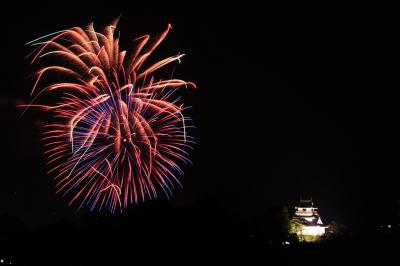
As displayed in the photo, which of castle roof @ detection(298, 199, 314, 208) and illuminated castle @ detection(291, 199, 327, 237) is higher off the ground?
castle roof @ detection(298, 199, 314, 208)

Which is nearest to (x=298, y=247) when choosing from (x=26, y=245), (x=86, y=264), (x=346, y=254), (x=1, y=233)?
(x=346, y=254)

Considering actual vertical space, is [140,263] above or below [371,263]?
below

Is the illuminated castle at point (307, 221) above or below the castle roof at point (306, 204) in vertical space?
below

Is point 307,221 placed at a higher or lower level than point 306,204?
lower

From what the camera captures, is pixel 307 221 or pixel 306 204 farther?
pixel 306 204

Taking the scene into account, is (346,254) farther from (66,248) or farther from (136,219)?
(66,248)

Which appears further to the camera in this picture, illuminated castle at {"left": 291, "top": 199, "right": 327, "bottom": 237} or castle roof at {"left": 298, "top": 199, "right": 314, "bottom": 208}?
castle roof at {"left": 298, "top": 199, "right": 314, "bottom": 208}

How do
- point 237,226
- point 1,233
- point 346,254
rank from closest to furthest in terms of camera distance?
point 346,254 → point 237,226 → point 1,233

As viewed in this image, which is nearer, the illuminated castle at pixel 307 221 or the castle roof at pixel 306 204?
the illuminated castle at pixel 307 221
